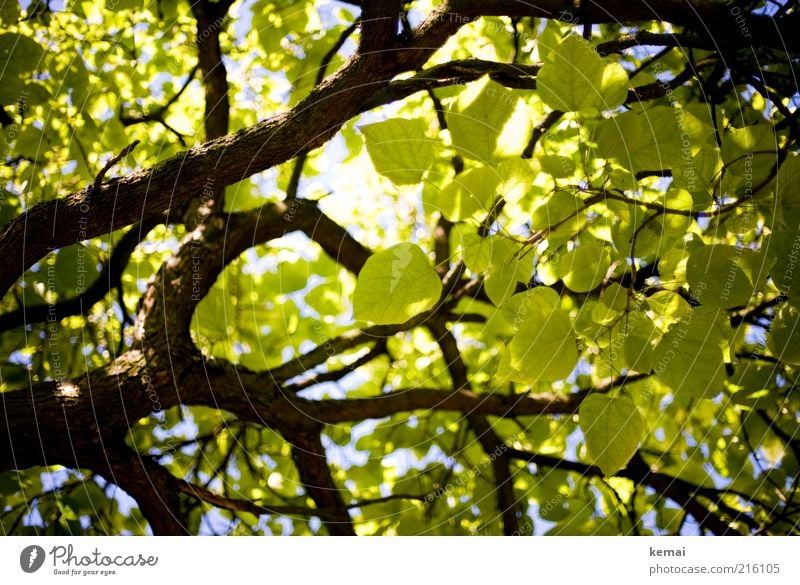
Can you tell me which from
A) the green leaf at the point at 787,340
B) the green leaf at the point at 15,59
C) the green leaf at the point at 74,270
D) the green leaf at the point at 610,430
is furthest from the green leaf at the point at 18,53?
the green leaf at the point at 787,340

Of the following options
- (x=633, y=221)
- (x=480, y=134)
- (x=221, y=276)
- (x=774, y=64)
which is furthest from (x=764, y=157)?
(x=221, y=276)

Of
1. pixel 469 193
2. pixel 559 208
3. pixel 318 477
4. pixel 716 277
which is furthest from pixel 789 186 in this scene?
pixel 318 477

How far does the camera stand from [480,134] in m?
0.61

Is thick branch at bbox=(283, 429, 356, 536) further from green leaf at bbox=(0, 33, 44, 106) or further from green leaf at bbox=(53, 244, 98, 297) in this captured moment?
green leaf at bbox=(0, 33, 44, 106)

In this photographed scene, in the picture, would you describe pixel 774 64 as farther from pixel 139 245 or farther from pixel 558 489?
pixel 139 245

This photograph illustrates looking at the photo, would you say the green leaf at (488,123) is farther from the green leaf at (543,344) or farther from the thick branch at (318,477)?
the thick branch at (318,477)

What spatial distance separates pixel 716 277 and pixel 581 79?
255 millimetres

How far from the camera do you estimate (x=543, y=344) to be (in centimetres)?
68

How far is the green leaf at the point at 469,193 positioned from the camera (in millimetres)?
610

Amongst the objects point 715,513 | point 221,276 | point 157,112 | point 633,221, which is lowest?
point 715,513

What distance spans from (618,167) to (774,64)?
0.71 m

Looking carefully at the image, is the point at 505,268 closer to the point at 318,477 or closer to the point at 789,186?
the point at 789,186
